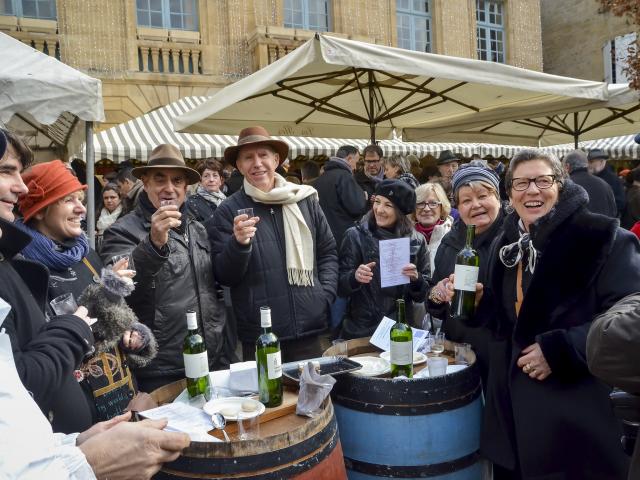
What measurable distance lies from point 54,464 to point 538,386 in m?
1.90

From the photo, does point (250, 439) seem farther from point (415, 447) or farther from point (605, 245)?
point (605, 245)

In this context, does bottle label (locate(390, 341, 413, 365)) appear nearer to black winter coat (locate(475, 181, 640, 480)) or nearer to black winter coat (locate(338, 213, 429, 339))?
black winter coat (locate(475, 181, 640, 480))

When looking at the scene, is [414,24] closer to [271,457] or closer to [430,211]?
[430,211]

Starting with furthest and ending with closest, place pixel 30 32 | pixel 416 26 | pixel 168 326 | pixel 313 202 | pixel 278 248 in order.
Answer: pixel 416 26, pixel 30 32, pixel 313 202, pixel 278 248, pixel 168 326

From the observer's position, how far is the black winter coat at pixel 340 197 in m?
5.79

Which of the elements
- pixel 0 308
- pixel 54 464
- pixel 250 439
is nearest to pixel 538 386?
pixel 250 439

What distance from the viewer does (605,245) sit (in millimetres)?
2230

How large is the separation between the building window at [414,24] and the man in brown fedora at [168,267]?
1436 cm

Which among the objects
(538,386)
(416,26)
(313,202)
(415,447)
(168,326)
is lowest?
(415,447)

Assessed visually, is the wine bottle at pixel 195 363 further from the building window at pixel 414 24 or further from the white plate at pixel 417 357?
the building window at pixel 414 24

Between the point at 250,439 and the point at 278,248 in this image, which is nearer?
the point at 250,439

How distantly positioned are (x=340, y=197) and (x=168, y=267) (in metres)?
3.18

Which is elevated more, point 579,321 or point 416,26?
point 416,26

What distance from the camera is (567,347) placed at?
2.20 meters
